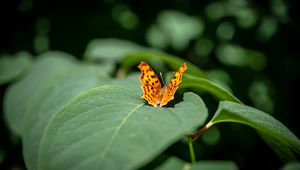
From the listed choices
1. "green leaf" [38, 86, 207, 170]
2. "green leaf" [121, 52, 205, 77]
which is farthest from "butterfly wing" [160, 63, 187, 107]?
"green leaf" [121, 52, 205, 77]

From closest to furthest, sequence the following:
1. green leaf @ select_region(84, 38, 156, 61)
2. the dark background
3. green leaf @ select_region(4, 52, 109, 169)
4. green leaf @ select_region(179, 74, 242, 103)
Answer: green leaf @ select_region(179, 74, 242, 103)
green leaf @ select_region(4, 52, 109, 169)
green leaf @ select_region(84, 38, 156, 61)
the dark background

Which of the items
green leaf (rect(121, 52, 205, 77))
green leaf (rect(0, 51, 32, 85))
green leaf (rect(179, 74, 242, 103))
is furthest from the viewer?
green leaf (rect(0, 51, 32, 85))

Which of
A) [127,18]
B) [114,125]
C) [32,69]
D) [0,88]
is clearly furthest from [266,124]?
[0,88]

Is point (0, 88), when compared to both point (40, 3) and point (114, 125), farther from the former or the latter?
point (114, 125)

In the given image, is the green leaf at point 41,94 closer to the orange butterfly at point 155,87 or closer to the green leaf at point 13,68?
the green leaf at point 13,68

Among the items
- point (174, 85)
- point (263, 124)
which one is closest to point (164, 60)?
point (174, 85)

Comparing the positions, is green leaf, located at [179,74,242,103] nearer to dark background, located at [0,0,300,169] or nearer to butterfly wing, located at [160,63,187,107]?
butterfly wing, located at [160,63,187,107]

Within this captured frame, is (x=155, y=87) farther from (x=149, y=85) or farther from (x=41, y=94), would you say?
(x=41, y=94)

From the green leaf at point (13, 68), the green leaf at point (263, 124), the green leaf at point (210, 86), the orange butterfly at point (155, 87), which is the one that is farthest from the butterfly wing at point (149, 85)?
the green leaf at point (13, 68)
